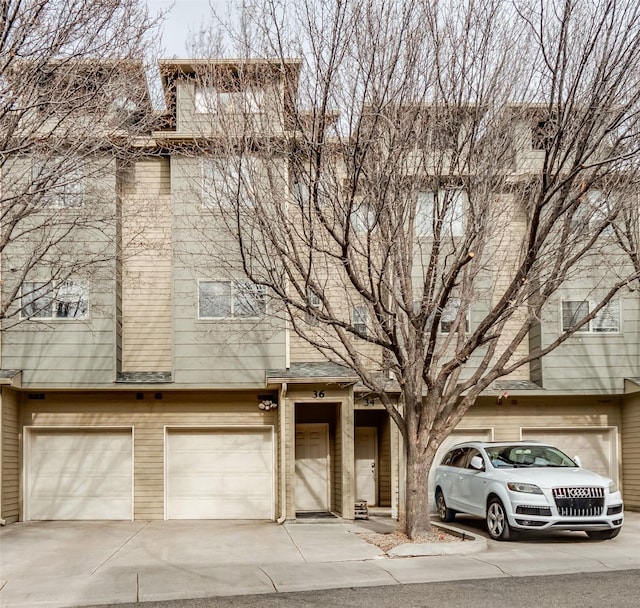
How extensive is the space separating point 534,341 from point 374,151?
27.9ft

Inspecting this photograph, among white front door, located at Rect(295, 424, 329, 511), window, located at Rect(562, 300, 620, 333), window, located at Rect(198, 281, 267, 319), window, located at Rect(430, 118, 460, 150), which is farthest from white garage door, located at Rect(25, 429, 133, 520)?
window, located at Rect(562, 300, 620, 333)

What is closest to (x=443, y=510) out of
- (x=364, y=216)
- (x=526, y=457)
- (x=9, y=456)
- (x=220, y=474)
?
(x=526, y=457)

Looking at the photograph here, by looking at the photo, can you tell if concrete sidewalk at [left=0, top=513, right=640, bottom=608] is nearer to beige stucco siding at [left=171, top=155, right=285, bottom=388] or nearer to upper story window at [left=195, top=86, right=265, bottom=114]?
beige stucco siding at [left=171, top=155, right=285, bottom=388]

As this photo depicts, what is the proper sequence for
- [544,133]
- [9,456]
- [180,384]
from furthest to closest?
[180,384] < [9,456] < [544,133]

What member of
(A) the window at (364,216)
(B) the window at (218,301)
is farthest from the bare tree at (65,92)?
(B) the window at (218,301)

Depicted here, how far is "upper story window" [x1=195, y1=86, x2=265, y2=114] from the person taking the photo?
1225cm

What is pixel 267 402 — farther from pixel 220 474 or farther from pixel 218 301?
pixel 218 301

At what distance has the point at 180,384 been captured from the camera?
16.8 metres

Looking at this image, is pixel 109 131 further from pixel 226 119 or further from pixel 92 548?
pixel 92 548

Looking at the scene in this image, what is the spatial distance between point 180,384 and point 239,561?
586 cm

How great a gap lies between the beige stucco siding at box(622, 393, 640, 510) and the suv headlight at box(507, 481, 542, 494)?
6.44 meters

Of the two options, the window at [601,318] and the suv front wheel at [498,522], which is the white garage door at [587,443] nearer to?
the window at [601,318]

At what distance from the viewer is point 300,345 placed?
→ 1827 centimetres

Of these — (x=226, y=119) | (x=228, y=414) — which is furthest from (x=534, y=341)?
(x=226, y=119)
